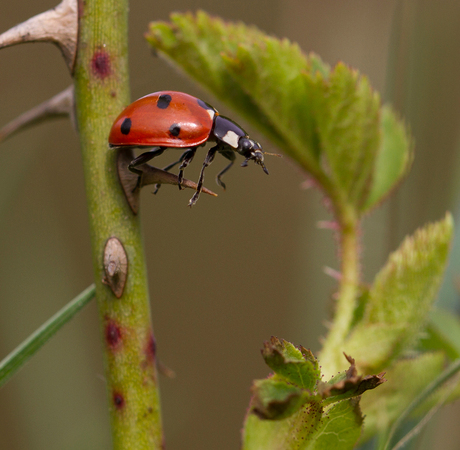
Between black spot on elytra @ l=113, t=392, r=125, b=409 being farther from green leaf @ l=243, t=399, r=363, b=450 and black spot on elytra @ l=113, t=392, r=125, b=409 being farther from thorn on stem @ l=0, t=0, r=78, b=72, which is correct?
thorn on stem @ l=0, t=0, r=78, b=72

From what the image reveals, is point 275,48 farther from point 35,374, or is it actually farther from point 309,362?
point 35,374

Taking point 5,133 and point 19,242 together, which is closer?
point 5,133

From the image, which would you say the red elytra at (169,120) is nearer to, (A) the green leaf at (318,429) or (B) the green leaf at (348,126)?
(B) the green leaf at (348,126)

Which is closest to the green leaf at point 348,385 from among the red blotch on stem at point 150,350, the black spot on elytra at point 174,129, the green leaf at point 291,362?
the green leaf at point 291,362

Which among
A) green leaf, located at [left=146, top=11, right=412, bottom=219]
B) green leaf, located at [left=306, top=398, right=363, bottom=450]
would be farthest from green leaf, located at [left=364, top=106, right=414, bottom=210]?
green leaf, located at [left=306, top=398, right=363, bottom=450]

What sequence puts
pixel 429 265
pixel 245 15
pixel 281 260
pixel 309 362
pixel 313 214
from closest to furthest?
pixel 309 362, pixel 429 265, pixel 313 214, pixel 245 15, pixel 281 260

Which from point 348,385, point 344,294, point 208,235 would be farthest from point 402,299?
Answer: point 208,235

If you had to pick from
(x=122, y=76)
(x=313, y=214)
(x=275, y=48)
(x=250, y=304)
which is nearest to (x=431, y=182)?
(x=313, y=214)
